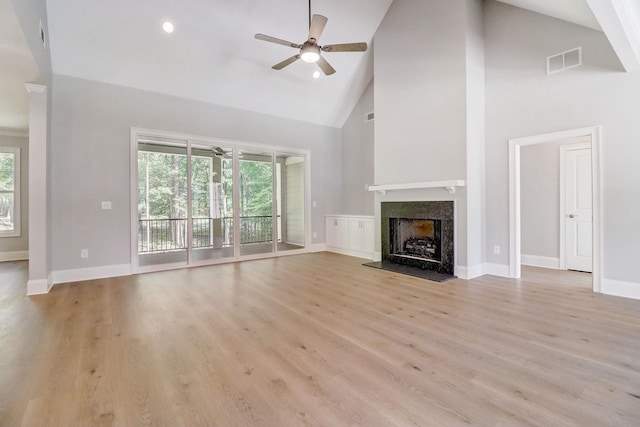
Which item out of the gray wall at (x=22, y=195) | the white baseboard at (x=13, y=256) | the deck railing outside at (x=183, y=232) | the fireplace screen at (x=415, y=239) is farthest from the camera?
the gray wall at (x=22, y=195)

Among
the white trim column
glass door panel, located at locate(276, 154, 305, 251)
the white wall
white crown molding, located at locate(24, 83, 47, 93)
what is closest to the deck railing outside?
glass door panel, located at locate(276, 154, 305, 251)

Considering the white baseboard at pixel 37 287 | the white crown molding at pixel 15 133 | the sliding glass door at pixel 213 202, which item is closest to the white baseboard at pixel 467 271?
the sliding glass door at pixel 213 202

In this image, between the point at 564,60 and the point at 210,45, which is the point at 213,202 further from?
the point at 564,60

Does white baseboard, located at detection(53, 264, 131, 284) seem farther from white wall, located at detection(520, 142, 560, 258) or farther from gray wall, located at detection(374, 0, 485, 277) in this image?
white wall, located at detection(520, 142, 560, 258)

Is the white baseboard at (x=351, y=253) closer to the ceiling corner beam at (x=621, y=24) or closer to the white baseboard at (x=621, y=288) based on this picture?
the white baseboard at (x=621, y=288)

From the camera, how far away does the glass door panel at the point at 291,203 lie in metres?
6.98

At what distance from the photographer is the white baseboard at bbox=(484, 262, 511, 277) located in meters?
4.53

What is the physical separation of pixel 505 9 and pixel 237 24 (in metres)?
4.15

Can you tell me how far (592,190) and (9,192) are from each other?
419 inches

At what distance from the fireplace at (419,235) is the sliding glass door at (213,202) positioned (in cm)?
226

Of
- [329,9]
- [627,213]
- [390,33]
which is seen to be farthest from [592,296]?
[329,9]

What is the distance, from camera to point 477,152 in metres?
A: 4.62

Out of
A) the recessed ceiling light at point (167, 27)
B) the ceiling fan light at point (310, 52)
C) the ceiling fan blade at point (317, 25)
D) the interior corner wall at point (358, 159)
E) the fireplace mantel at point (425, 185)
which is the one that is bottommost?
the fireplace mantel at point (425, 185)

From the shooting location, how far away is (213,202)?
5.92 m
